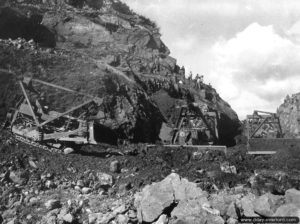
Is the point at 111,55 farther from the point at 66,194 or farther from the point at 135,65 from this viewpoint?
the point at 66,194

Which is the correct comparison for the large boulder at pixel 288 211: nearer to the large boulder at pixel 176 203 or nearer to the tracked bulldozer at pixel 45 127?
the large boulder at pixel 176 203

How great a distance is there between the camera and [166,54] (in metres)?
26.7

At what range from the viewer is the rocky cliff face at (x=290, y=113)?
2480 centimetres

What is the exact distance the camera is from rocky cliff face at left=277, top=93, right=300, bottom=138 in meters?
24.8

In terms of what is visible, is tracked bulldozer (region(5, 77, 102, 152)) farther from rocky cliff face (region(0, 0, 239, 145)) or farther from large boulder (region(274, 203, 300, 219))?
large boulder (region(274, 203, 300, 219))

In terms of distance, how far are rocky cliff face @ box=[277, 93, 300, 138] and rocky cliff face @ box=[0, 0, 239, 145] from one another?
4149mm

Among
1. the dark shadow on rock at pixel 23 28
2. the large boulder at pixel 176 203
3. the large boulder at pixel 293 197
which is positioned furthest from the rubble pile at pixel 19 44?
the large boulder at pixel 293 197

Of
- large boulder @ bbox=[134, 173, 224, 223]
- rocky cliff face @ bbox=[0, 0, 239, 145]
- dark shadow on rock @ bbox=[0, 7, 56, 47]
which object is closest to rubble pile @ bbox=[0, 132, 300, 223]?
large boulder @ bbox=[134, 173, 224, 223]

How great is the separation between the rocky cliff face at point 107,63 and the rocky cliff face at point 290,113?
4.15 metres

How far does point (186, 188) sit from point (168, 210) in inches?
31.4

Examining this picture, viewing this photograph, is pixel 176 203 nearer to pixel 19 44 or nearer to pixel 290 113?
pixel 19 44

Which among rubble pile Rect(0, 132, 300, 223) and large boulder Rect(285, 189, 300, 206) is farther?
rubble pile Rect(0, 132, 300, 223)

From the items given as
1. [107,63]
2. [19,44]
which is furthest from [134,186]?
[107,63]

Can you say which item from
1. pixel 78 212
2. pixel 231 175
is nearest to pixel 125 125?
pixel 231 175
